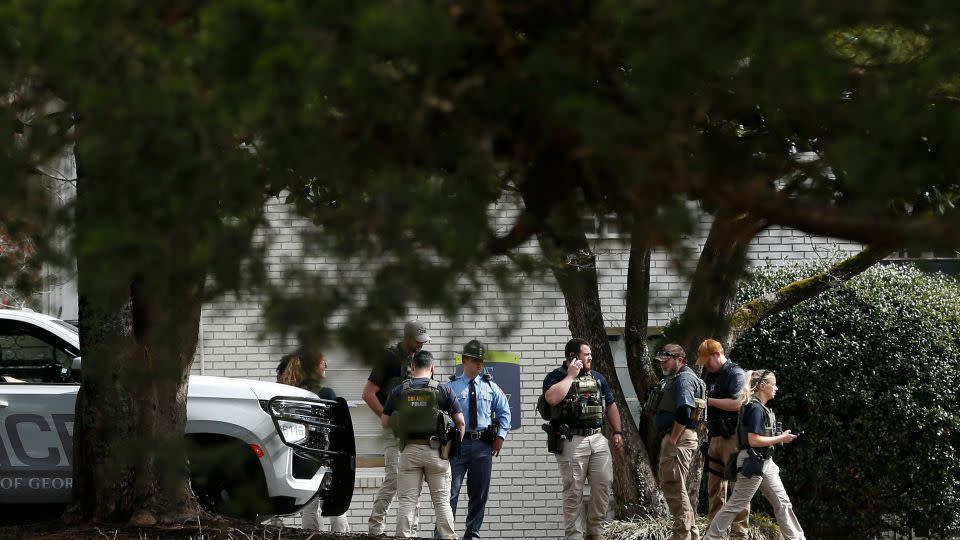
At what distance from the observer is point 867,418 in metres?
12.7

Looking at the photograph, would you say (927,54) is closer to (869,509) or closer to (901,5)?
(901,5)

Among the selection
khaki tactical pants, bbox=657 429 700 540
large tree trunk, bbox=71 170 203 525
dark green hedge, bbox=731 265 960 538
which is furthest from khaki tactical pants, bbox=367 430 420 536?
dark green hedge, bbox=731 265 960 538

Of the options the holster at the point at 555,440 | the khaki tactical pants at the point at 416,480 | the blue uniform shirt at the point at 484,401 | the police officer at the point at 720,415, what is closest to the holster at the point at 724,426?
the police officer at the point at 720,415

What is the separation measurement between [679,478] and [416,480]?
87.0 inches

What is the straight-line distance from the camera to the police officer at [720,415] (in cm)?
1075

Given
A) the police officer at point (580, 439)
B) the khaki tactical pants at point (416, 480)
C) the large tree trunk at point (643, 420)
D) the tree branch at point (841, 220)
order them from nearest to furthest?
the tree branch at point (841, 220) < the khaki tactical pants at point (416, 480) < the police officer at point (580, 439) < the large tree trunk at point (643, 420)

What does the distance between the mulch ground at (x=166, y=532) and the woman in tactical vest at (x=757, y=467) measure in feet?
9.92

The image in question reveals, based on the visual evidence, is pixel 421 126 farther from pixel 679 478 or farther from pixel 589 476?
pixel 679 478

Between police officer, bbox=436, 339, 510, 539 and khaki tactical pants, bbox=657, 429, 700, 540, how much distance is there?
1342 millimetres

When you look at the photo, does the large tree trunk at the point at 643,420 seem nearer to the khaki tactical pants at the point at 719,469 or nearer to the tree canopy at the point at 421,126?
the khaki tactical pants at the point at 719,469

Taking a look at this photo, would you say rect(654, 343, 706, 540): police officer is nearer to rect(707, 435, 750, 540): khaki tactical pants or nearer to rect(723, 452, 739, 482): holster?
rect(707, 435, 750, 540): khaki tactical pants

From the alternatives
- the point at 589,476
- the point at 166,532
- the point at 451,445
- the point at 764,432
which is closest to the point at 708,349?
the point at 764,432

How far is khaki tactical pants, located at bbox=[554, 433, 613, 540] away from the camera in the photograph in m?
10.3

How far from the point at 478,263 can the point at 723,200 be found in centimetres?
73
